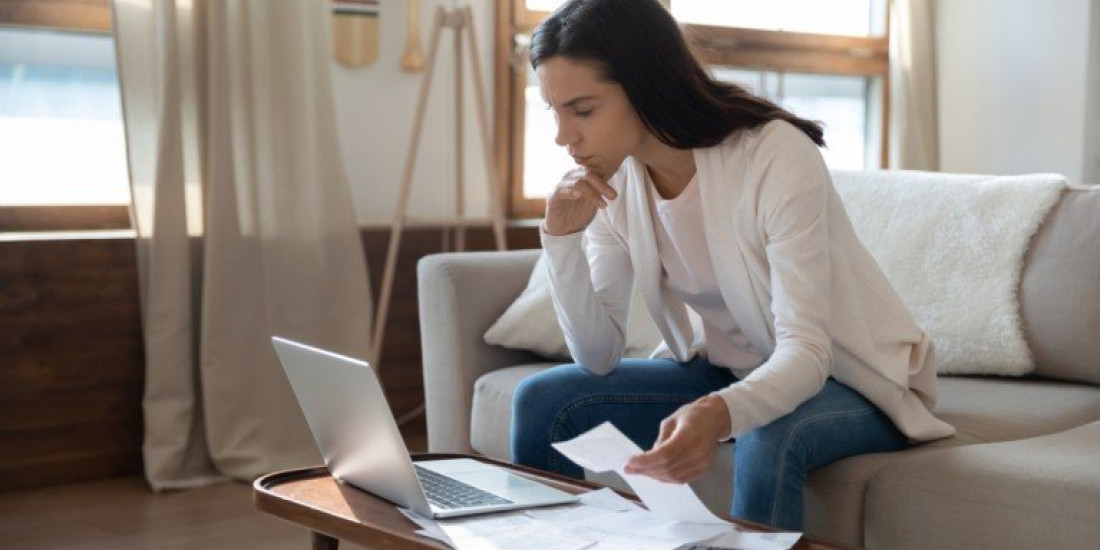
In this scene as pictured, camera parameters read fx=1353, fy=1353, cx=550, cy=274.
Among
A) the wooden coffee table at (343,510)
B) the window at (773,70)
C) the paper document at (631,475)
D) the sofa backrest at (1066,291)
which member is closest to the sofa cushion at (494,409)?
the wooden coffee table at (343,510)

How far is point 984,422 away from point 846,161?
2.75 meters

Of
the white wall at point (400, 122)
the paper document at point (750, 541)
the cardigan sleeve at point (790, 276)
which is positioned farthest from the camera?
the white wall at point (400, 122)

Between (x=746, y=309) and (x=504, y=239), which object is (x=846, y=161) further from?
(x=746, y=309)

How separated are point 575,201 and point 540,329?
624mm

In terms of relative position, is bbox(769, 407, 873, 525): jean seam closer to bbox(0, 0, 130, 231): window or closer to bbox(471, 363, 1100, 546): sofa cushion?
bbox(471, 363, 1100, 546): sofa cushion

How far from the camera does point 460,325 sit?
2.47m

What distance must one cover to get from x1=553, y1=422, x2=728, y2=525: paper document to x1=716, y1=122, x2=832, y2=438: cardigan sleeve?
0.16 metres

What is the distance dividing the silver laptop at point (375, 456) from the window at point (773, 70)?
2252 millimetres

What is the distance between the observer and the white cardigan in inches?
62.1

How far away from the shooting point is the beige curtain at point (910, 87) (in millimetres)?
4438

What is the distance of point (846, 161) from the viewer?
15.0 feet

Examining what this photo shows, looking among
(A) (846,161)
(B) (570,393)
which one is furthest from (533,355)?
(A) (846,161)

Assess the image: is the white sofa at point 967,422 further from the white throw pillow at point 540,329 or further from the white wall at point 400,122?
the white wall at point 400,122

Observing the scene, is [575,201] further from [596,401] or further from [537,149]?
[537,149]
